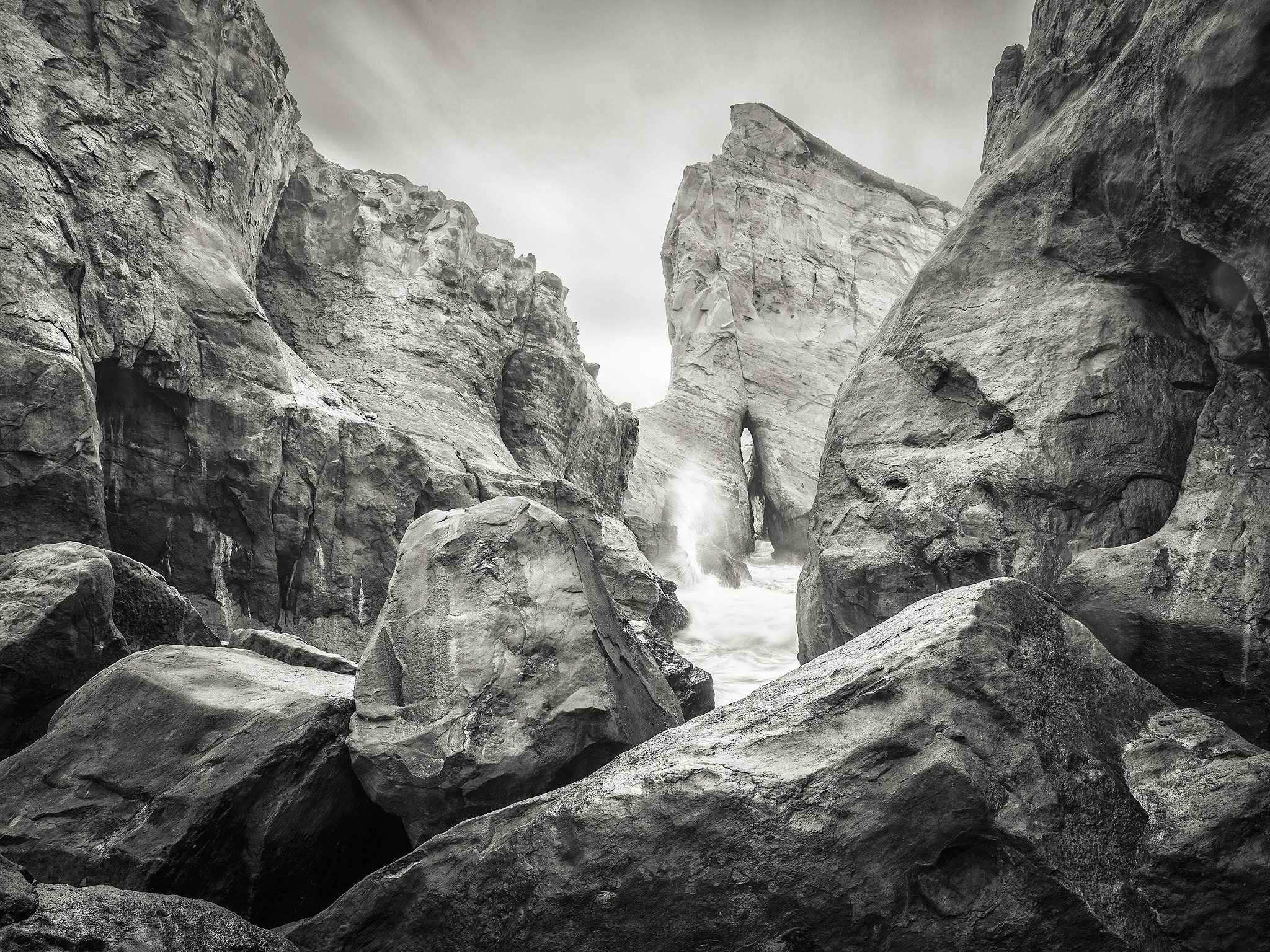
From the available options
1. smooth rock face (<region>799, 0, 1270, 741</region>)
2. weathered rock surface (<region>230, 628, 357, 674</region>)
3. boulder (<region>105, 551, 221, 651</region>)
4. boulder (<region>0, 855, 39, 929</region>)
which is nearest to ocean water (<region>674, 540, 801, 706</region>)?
smooth rock face (<region>799, 0, 1270, 741</region>)

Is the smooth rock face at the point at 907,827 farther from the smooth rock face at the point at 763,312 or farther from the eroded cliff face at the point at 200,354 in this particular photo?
the smooth rock face at the point at 763,312

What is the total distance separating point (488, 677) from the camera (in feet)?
16.4

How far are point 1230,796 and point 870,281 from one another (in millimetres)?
34022

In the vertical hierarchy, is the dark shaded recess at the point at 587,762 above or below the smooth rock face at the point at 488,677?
below

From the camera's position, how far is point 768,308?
111 ft

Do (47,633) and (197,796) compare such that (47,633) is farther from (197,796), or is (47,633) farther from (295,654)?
(197,796)

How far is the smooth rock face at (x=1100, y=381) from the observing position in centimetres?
463

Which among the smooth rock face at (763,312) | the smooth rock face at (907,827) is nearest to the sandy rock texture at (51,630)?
the smooth rock face at (907,827)

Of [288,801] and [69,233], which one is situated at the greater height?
[69,233]

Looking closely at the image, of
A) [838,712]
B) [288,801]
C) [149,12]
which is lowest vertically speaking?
[288,801]

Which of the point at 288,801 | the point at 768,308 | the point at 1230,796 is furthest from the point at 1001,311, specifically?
the point at 768,308

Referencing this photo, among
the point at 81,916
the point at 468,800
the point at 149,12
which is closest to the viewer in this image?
the point at 81,916

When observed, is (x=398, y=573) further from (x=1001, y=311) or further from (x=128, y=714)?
(x=1001, y=311)

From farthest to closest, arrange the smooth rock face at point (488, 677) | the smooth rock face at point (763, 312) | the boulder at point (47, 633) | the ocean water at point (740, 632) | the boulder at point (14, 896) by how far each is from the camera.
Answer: the smooth rock face at point (763, 312)
the ocean water at point (740, 632)
the boulder at point (47, 633)
the smooth rock face at point (488, 677)
the boulder at point (14, 896)
